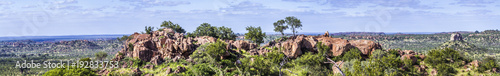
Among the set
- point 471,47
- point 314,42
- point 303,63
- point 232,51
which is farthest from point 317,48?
point 471,47

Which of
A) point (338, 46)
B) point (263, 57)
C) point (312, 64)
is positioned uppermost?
point (338, 46)

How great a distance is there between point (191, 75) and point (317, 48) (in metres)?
32.2

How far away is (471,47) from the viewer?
156625 millimetres

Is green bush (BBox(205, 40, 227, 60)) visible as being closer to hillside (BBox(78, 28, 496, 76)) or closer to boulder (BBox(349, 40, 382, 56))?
hillside (BBox(78, 28, 496, 76))

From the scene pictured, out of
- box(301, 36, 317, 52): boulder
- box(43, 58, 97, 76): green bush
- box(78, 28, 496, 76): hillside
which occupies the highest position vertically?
box(301, 36, 317, 52): boulder

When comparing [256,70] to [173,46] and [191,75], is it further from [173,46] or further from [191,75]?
[173,46]

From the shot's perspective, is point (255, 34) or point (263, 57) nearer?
point (263, 57)

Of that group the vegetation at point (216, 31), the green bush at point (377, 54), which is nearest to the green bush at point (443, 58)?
the green bush at point (377, 54)

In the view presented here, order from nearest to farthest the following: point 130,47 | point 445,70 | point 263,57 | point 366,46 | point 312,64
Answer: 1. point 445,70
2. point 312,64
3. point 263,57
4. point 366,46
5. point 130,47

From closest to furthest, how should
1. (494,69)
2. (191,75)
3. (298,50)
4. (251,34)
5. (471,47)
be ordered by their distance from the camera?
(191,75), (494,69), (298,50), (251,34), (471,47)

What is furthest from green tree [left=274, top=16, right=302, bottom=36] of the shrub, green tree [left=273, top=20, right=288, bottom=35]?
the shrub

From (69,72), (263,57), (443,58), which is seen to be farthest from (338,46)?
(69,72)

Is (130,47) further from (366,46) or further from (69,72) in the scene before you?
(366,46)

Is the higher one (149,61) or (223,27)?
(223,27)
